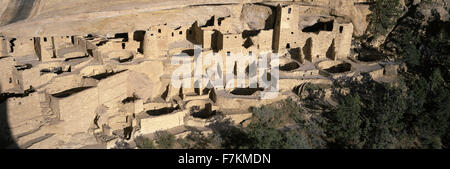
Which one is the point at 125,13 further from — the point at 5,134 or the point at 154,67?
the point at 5,134

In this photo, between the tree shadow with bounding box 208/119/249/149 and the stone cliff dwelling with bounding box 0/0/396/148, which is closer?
the stone cliff dwelling with bounding box 0/0/396/148

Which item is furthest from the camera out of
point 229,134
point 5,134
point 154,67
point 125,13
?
point 125,13

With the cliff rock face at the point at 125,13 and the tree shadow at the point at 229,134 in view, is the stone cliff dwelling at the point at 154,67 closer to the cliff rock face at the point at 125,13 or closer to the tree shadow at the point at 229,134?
the cliff rock face at the point at 125,13

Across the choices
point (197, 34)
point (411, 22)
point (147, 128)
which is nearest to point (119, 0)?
point (197, 34)

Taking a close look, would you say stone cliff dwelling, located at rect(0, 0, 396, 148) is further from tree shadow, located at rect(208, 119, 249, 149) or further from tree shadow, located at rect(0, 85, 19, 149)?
tree shadow, located at rect(208, 119, 249, 149)

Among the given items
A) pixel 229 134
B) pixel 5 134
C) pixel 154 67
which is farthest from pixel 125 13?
pixel 5 134

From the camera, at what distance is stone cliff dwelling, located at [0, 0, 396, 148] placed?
20266 mm

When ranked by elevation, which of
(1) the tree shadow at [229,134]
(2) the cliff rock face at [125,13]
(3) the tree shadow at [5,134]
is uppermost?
(2) the cliff rock face at [125,13]

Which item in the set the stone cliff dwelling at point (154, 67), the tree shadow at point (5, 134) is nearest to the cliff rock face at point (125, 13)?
the stone cliff dwelling at point (154, 67)

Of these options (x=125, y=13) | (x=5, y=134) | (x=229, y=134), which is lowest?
(x=229, y=134)

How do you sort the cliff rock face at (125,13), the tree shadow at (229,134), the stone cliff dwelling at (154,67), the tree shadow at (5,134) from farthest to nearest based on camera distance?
the cliff rock face at (125,13) → the tree shadow at (229,134) → the stone cliff dwelling at (154,67) → the tree shadow at (5,134)

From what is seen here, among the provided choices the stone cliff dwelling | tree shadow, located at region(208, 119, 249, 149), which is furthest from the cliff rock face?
tree shadow, located at region(208, 119, 249, 149)

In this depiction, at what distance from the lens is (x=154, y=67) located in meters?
24.0

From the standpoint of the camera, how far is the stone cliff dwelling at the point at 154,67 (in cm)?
2027
